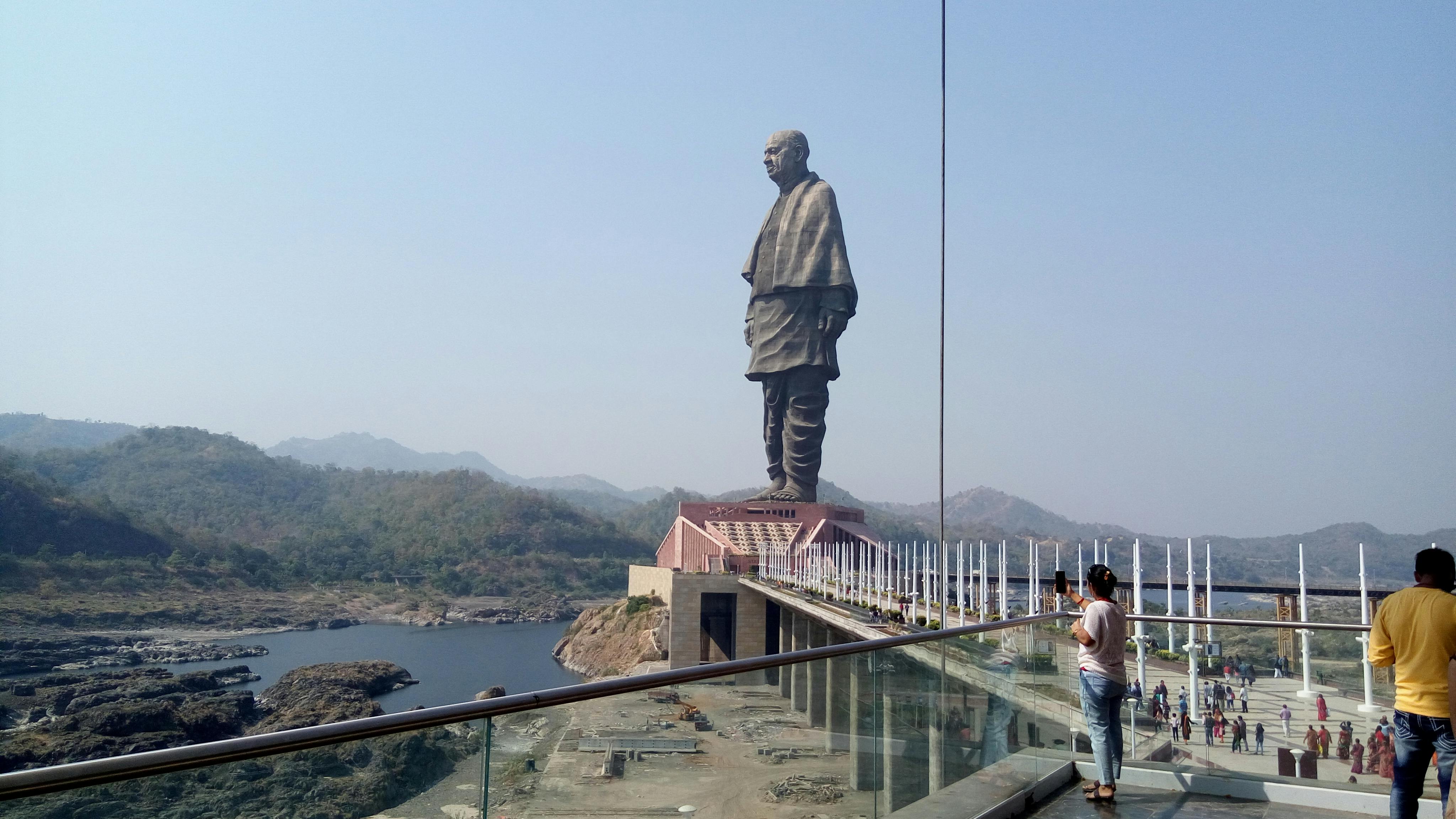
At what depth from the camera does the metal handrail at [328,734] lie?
1.83m

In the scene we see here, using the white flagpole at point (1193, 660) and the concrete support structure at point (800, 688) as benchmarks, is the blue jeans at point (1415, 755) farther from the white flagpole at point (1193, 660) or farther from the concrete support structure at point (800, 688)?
the concrete support structure at point (800, 688)

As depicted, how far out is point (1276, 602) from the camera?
30.7 meters

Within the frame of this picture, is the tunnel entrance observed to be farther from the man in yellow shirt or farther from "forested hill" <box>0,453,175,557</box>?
"forested hill" <box>0,453,175,557</box>

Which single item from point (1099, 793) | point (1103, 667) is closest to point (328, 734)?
point (1103, 667)

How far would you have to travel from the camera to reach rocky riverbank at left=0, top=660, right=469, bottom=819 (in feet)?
6.75

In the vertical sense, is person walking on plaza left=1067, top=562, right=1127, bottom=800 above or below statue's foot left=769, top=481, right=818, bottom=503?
below

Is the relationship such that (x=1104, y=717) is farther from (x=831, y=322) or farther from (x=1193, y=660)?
(x=831, y=322)

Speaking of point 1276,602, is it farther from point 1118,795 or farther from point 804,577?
point 1118,795

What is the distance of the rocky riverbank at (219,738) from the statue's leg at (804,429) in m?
24.1

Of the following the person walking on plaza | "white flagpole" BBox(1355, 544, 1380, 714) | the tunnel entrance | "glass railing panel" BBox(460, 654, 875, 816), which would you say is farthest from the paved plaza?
the tunnel entrance

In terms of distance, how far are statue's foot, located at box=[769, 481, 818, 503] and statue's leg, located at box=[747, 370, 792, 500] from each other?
0.64 metres

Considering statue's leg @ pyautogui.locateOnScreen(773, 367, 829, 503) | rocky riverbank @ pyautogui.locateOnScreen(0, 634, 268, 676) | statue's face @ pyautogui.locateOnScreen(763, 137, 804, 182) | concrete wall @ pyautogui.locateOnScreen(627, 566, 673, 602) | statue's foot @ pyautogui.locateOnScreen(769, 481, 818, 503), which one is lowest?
rocky riverbank @ pyautogui.locateOnScreen(0, 634, 268, 676)

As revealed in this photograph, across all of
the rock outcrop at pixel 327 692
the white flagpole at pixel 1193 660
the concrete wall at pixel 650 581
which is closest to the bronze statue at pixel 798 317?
the concrete wall at pixel 650 581

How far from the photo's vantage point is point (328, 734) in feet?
7.43
